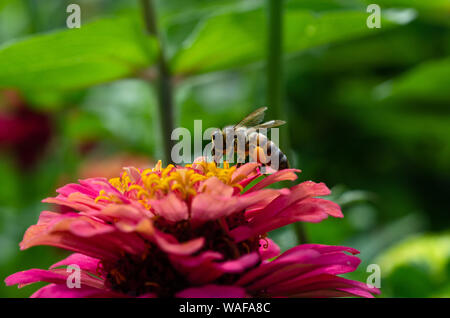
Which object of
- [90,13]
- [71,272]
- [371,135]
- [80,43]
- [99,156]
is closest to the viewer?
[71,272]

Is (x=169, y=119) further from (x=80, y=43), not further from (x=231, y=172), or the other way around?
(x=231, y=172)

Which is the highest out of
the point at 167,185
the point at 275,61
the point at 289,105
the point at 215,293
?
the point at 289,105

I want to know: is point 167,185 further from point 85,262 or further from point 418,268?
point 418,268

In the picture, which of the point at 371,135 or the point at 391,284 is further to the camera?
the point at 371,135

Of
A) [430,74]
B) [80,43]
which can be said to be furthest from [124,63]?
[430,74]

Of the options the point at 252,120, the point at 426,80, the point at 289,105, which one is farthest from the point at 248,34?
the point at 289,105

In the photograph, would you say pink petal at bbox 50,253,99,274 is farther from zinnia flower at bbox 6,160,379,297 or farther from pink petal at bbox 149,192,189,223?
pink petal at bbox 149,192,189,223

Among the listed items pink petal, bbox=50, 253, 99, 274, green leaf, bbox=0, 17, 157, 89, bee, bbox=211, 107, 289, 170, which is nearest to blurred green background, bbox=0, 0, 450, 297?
green leaf, bbox=0, 17, 157, 89
